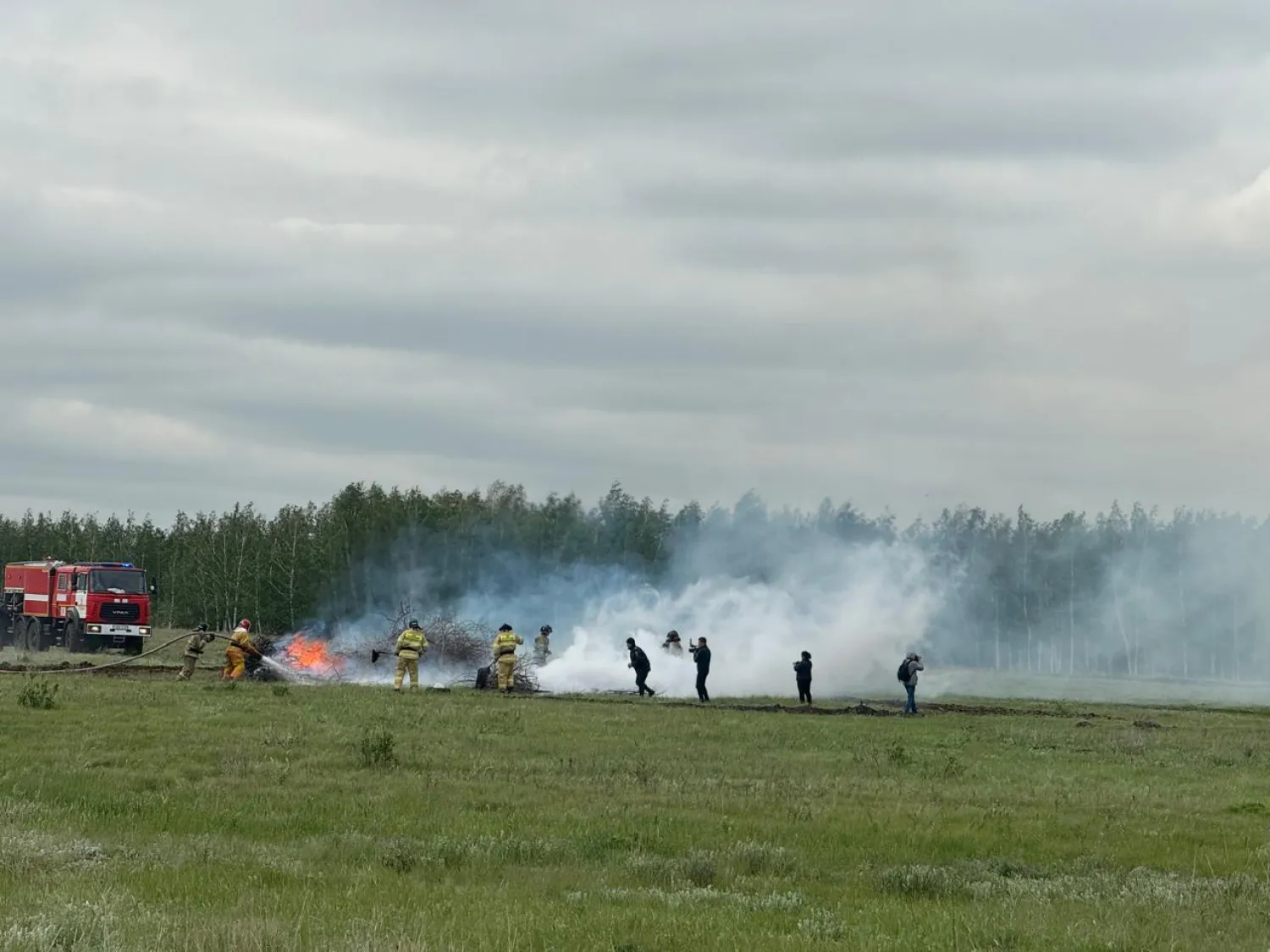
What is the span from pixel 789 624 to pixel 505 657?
1839 cm

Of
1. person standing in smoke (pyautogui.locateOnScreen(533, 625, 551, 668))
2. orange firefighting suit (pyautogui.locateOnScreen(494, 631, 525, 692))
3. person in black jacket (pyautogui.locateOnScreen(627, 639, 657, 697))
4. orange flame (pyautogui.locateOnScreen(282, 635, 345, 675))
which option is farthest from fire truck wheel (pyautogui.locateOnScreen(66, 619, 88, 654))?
person in black jacket (pyautogui.locateOnScreen(627, 639, 657, 697))

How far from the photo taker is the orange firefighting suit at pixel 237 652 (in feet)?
124

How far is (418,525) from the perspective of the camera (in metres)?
101

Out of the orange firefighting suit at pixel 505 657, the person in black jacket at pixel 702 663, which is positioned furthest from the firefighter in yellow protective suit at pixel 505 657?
the person in black jacket at pixel 702 663

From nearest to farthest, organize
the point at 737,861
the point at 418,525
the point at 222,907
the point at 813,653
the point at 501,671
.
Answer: the point at 222,907 → the point at 737,861 → the point at 501,671 → the point at 813,653 → the point at 418,525

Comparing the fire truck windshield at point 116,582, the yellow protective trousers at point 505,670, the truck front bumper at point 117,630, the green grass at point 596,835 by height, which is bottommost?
the green grass at point 596,835

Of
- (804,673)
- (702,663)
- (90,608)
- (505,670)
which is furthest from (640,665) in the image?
(90,608)

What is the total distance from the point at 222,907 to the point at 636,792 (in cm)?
880

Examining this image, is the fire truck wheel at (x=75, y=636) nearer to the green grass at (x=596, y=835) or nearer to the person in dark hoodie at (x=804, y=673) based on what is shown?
the green grass at (x=596, y=835)

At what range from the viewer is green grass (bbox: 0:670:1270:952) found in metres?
11.0

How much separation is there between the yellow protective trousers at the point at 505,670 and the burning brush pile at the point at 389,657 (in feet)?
11.5

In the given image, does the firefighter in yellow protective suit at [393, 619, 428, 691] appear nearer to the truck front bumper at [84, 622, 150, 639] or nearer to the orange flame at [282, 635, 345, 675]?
the orange flame at [282, 635, 345, 675]

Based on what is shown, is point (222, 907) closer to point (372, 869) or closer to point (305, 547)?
point (372, 869)

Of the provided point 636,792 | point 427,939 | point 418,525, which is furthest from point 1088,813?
point 418,525
